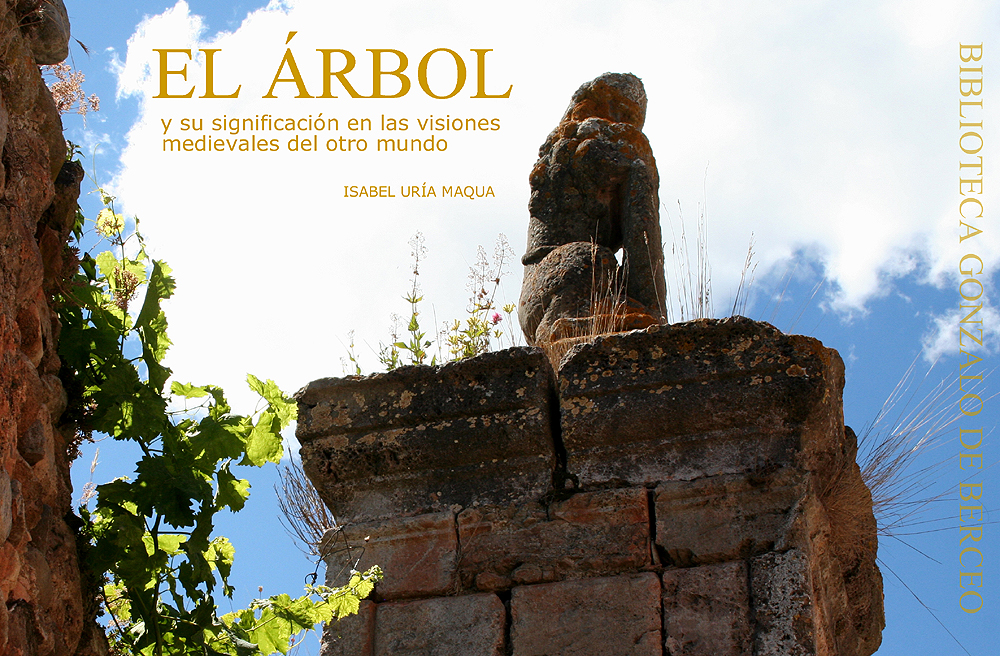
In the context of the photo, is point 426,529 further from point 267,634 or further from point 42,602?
point 42,602

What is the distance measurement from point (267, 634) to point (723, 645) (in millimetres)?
1272

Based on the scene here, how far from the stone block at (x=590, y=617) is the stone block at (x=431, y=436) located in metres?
0.34

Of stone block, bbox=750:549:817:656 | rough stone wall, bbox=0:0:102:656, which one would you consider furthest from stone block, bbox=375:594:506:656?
rough stone wall, bbox=0:0:102:656

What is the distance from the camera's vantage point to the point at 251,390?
119 inches

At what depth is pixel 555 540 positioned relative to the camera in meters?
3.32

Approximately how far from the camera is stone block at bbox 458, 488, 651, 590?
326 centimetres

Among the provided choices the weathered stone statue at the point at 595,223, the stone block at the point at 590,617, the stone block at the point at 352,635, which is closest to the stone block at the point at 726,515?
the stone block at the point at 590,617

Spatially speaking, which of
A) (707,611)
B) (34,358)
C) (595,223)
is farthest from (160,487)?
(595,223)

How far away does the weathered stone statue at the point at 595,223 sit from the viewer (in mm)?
4535

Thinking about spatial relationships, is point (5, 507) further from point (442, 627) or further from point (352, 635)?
point (442, 627)

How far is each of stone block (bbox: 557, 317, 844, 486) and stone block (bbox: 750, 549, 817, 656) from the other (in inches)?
12.6

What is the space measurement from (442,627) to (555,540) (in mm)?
447

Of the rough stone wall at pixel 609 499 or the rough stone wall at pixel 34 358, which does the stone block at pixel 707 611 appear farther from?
the rough stone wall at pixel 34 358

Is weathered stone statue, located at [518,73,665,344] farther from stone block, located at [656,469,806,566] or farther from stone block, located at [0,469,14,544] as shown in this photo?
stone block, located at [0,469,14,544]
